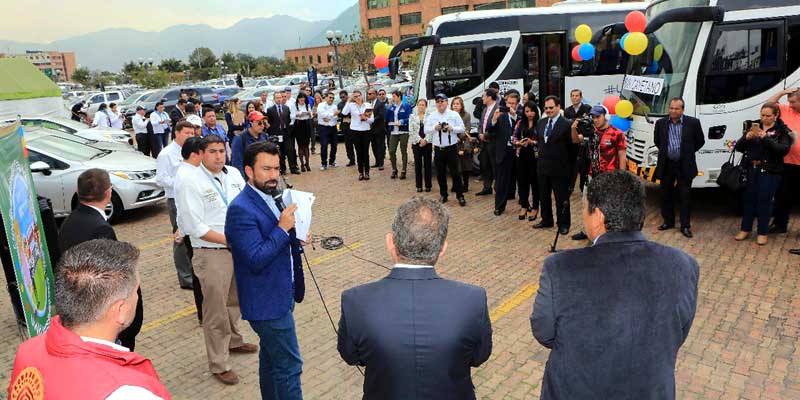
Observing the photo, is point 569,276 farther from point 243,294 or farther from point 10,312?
point 10,312

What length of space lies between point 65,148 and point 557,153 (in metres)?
8.65

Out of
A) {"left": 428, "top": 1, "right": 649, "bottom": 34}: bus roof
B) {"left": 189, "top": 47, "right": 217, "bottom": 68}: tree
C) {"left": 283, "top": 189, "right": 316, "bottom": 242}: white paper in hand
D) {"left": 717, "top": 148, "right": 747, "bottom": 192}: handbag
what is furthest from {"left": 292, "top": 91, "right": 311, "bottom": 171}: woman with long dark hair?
{"left": 189, "top": 47, "right": 217, "bottom": 68}: tree

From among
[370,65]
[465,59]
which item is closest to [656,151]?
[465,59]

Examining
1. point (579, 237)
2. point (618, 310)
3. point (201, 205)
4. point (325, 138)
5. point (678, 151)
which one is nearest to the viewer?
point (618, 310)

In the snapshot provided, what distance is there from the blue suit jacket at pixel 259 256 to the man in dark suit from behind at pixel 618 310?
1.66 meters

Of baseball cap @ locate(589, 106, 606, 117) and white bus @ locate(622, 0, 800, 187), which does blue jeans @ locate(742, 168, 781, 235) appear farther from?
baseball cap @ locate(589, 106, 606, 117)

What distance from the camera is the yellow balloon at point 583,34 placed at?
10477 mm

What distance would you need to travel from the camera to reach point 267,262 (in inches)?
131

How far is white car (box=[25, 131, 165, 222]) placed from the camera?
9.48m

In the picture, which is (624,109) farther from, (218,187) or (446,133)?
(218,187)

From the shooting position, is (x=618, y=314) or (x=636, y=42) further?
(x=636, y=42)

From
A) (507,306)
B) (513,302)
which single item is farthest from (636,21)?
(507,306)

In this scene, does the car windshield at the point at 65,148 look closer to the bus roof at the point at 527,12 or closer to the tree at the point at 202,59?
the bus roof at the point at 527,12

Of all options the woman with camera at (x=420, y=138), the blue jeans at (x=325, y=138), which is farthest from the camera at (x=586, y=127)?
the blue jeans at (x=325, y=138)
